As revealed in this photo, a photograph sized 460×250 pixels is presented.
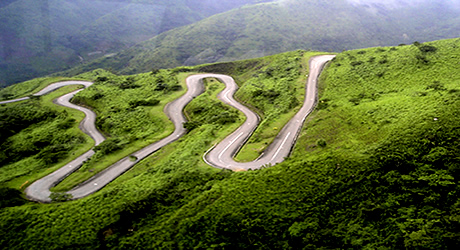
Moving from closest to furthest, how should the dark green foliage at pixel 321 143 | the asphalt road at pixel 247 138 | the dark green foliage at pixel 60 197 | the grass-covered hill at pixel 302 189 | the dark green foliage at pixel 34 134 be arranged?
the grass-covered hill at pixel 302 189, the dark green foliage at pixel 60 197, the dark green foliage at pixel 321 143, the asphalt road at pixel 247 138, the dark green foliage at pixel 34 134

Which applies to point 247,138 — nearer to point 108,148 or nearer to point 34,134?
point 108,148

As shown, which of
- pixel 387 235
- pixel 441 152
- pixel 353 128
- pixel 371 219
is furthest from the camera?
pixel 353 128

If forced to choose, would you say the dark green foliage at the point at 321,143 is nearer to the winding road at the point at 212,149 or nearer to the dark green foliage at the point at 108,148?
the winding road at the point at 212,149

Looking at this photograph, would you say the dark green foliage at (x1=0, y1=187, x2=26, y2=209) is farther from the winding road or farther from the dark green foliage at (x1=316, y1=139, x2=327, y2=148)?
the dark green foliage at (x1=316, y1=139, x2=327, y2=148)

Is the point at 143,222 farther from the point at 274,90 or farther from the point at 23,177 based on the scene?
the point at 274,90

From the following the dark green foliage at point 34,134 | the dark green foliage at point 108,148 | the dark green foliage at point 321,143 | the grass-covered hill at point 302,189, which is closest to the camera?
the grass-covered hill at point 302,189

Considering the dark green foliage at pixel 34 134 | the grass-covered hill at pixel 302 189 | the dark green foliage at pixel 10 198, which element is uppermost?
the dark green foliage at pixel 34 134

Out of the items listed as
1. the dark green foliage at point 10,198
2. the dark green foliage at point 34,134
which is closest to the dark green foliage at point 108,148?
the dark green foliage at point 34,134

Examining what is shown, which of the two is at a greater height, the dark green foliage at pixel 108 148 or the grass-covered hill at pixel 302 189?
the dark green foliage at pixel 108 148

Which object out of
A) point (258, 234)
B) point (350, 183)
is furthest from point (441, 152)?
point (258, 234)
